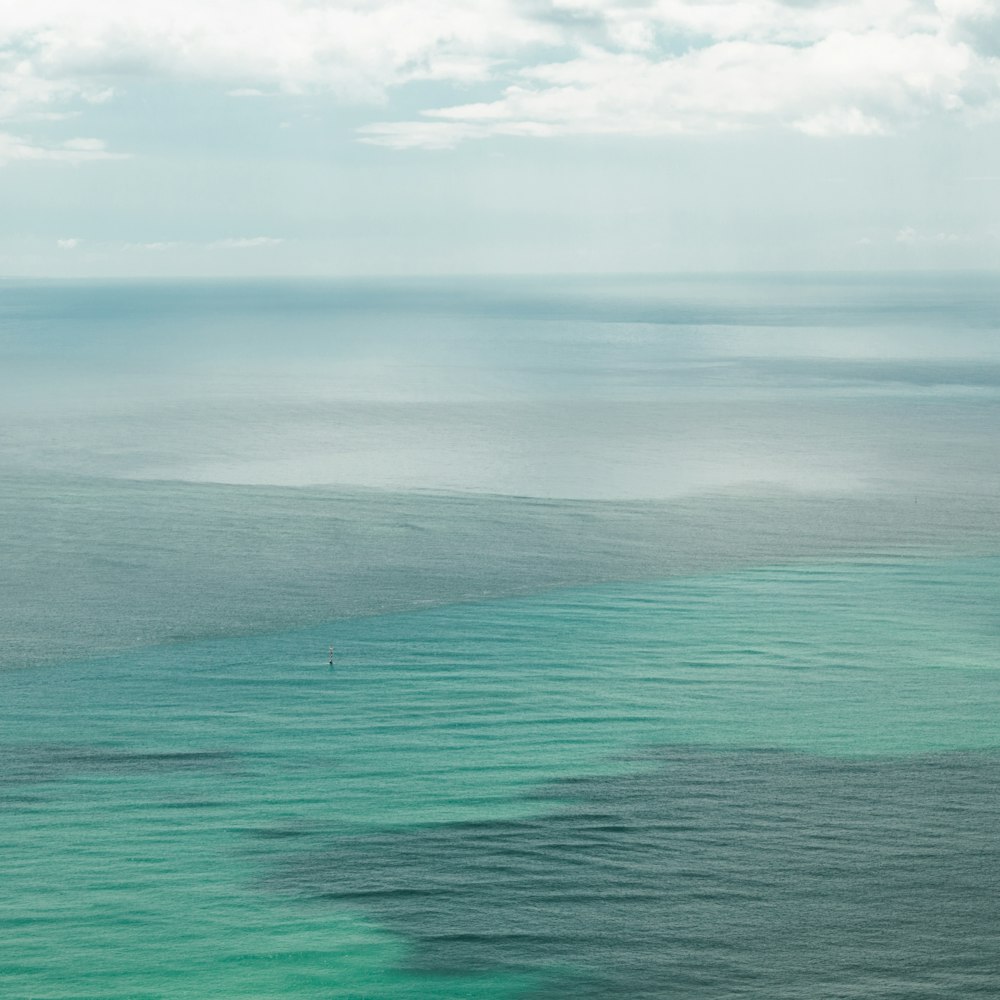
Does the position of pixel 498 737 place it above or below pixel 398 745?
below

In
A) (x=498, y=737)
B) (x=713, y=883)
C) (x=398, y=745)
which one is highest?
(x=398, y=745)

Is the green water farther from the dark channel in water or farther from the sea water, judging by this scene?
the dark channel in water

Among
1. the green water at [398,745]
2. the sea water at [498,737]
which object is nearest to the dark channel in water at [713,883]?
the sea water at [498,737]

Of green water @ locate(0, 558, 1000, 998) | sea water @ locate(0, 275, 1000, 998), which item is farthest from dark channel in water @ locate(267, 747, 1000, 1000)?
green water @ locate(0, 558, 1000, 998)

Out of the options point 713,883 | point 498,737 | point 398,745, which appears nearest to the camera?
point 713,883

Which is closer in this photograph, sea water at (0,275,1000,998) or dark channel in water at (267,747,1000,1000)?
dark channel in water at (267,747,1000,1000)

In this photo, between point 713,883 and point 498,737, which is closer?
point 713,883

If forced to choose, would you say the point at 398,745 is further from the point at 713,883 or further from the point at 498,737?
the point at 713,883

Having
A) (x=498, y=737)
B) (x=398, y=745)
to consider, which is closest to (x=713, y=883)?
(x=498, y=737)
